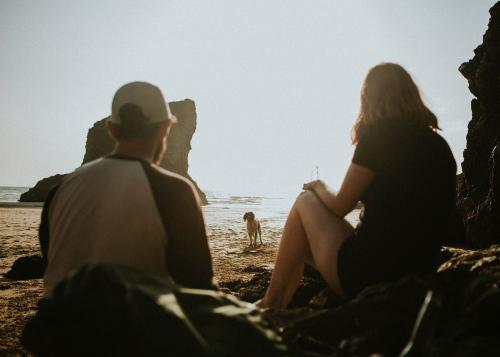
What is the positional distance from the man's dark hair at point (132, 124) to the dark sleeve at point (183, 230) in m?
0.23

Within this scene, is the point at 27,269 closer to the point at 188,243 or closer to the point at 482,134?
the point at 188,243

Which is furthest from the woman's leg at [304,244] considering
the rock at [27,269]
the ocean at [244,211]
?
the ocean at [244,211]

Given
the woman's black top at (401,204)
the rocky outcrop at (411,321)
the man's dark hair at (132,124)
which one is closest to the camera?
the rocky outcrop at (411,321)

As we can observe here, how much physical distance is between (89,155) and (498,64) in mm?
60770

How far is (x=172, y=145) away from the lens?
2655 inches

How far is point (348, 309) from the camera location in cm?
190

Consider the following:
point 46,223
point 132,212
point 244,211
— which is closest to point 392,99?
point 132,212

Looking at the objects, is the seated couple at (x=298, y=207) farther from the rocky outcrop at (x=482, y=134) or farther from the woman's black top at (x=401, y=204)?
the rocky outcrop at (x=482, y=134)

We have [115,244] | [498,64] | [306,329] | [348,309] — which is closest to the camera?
[115,244]

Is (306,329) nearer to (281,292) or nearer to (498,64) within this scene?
(281,292)

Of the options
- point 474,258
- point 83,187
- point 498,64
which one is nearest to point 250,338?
point 83,187

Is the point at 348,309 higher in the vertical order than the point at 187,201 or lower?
lower

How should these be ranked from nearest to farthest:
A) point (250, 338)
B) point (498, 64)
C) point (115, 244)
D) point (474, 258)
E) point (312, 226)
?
point (250, 338)
point (115, 244)
point (312, 226)
point (474, 258)
point (498, 64)

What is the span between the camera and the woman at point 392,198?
2221 millimetres
